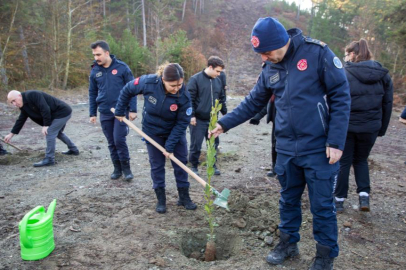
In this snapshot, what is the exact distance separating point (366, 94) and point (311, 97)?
5.62ft

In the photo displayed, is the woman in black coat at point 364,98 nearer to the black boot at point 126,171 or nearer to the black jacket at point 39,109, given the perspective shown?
the black boot at point 126,171

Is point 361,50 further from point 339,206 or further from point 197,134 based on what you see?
point 197,134

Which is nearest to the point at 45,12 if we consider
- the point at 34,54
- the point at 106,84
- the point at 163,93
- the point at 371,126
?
the point at 34,54

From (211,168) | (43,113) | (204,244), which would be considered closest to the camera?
(211,168)

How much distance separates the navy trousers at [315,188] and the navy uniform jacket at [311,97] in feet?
0.31

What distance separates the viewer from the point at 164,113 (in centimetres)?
383

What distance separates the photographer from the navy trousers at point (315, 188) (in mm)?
2574

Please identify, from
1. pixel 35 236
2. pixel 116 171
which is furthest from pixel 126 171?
pixel 35 236

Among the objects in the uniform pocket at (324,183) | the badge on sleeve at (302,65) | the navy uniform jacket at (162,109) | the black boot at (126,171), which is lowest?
the black boot at (126,171)

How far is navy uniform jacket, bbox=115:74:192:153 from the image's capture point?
379 cm

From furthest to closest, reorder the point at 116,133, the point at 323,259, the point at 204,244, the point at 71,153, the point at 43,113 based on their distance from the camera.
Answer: the point at 71,153 < the point at 43,113 < the point at 116,133 < the point at 204,244 < the point at 323,259

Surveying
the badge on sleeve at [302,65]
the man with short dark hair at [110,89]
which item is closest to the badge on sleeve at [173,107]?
the man with short dark hair at [110,89]

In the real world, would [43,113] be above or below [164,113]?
below

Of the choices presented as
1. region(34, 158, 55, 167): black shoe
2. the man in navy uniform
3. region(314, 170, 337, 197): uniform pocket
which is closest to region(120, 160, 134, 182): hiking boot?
region(34, 158, 55, 167): black shoe
